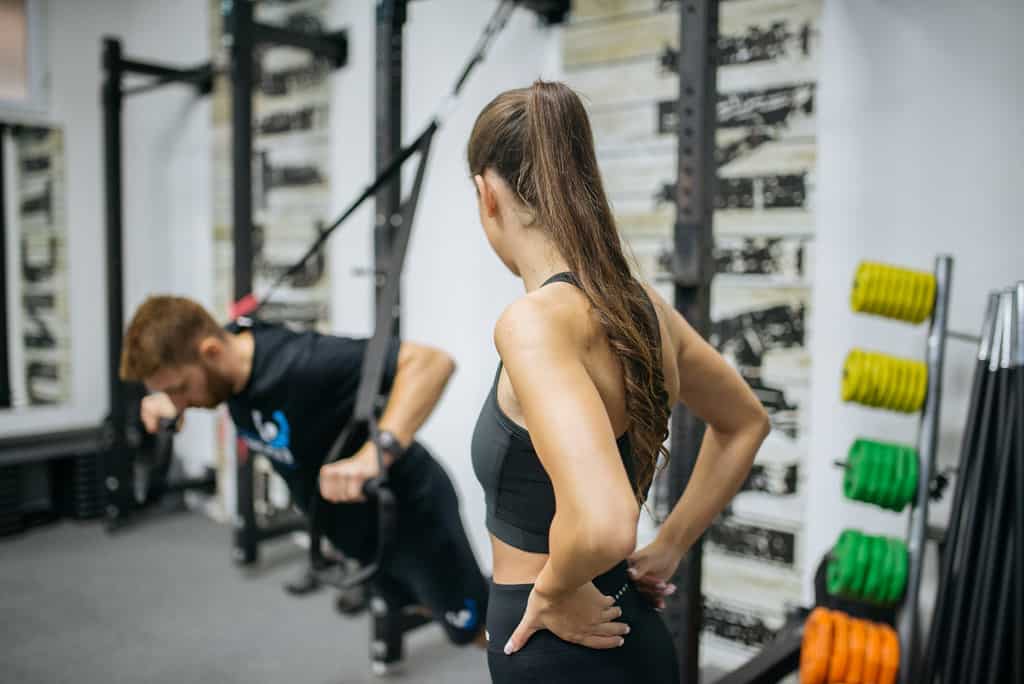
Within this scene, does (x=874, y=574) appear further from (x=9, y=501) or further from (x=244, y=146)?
(x=9, y=501)

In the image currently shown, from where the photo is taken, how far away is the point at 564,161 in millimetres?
964

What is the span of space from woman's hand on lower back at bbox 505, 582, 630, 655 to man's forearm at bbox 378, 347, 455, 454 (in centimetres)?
92

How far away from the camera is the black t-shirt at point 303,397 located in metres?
2.07

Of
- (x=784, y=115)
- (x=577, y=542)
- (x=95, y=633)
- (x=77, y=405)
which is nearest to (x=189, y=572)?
(x=95, y=633)

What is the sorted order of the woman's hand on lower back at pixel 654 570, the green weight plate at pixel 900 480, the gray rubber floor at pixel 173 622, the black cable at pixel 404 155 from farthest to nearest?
1. the gray rubber floor at pixel 173 622
2. the green weight plate at pixel 900 480
3. the black cable at pixel 404 155
4. the woman's hand on lower back at pixel 654 570

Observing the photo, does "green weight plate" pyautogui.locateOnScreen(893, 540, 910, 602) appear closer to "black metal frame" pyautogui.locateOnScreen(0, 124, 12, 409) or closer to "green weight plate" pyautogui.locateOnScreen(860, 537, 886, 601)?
"green weight plate" pyautogui.locateOnScreen(860, 537, 886, 601)

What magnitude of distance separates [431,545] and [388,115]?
141 cm

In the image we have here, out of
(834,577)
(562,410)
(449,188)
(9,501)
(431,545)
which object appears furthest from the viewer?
(9,501)

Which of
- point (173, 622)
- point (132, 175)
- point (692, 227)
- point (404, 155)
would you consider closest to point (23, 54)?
point (132, 175)

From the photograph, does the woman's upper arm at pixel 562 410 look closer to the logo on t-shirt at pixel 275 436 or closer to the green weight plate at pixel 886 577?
the logo on t-shirt at pixel 275 436

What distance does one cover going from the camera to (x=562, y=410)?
0.83 metres

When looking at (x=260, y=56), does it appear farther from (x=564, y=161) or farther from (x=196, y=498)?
(x=564, y=161)

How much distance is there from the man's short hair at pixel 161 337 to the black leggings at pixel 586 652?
3.97 ft

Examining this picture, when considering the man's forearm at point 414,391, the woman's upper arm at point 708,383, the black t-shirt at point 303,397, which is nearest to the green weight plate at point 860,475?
the woman's upper arm at point 708,383
